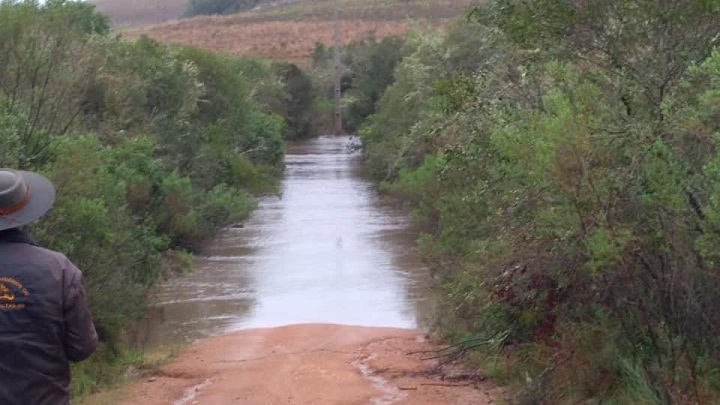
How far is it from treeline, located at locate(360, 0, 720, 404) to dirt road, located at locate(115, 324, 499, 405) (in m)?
0.84

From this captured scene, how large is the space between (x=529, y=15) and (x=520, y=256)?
7.78 feet

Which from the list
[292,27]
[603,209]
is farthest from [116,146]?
[292,27]

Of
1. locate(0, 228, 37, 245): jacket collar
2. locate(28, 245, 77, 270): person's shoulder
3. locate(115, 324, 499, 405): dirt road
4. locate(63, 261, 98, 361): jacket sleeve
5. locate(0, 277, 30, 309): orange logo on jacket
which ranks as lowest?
locate(115, 324, 499, 405): dirt road

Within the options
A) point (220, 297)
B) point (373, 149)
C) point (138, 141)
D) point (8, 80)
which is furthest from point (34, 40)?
point (373, 149)

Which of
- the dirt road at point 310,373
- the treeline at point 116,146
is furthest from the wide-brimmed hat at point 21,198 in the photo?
the treeline at point 116,146

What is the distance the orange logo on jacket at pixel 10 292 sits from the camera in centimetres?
447

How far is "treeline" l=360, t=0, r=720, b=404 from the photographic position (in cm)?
854

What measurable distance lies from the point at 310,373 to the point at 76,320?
9425 mm

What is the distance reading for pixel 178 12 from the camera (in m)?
122

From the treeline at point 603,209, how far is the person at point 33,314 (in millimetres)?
4386

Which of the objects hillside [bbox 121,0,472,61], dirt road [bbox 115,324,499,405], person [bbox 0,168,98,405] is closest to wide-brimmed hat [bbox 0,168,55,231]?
person [bbox 0,168,98,405]

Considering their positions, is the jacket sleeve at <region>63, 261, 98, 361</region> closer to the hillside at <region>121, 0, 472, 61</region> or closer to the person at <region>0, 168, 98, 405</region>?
the person at <region>0, 168, 98, 405</region>

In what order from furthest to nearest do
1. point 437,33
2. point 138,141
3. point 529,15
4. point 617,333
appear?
point 437,33
point 138,141
point 529,15
point 617,333

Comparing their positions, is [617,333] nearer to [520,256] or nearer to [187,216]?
[520,256]
